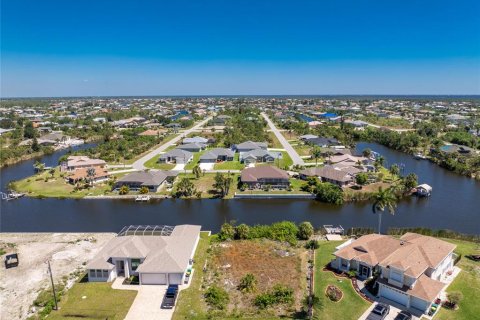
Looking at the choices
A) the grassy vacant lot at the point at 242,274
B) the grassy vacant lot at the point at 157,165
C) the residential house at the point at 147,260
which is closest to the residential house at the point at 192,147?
the grassy vacant lot at the point at 157,165

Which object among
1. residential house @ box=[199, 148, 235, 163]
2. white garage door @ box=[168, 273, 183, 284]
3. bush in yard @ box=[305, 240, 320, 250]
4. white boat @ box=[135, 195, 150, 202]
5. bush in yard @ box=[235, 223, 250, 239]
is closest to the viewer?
white garage door @ box=[168, 273, 183, 284]

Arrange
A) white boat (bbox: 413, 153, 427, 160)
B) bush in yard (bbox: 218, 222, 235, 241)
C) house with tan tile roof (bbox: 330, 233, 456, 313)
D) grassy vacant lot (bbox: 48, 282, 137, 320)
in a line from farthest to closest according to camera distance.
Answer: white boat (bbox: 413, 153, 427, 160) < bush in yard (bbox: 218, 222, 235, 241) < grassy vacant lot (bbox: 48, 282, 137, 320) < house with tan tile roof (bbox: 330, 233, 456, 313)

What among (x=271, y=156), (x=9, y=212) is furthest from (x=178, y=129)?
(x=9, y=212)

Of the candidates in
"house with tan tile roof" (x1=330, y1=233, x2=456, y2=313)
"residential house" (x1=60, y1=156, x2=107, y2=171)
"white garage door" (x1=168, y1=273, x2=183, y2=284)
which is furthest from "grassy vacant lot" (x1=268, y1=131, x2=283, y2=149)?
"white garage door" (x1=168, y1=273, x2=183, y2=284)

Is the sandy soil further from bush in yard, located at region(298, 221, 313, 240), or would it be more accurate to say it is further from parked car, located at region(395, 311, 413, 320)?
parked car, located at region(395, 311, 413, 320)

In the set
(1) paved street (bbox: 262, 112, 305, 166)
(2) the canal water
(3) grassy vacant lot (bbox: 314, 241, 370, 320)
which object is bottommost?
(2) the canal water

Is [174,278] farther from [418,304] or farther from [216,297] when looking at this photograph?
[418,304]

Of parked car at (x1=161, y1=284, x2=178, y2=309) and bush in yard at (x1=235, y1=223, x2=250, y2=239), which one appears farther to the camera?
bush in yard at (x1=235, y1=223, x2=250, y2=239)

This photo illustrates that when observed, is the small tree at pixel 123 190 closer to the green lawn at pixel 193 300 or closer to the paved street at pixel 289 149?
the green lawn at pixel 193 300

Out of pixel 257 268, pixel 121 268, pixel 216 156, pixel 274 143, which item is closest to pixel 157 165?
pixel 216 156

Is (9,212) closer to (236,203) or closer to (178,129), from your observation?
(236,203)
